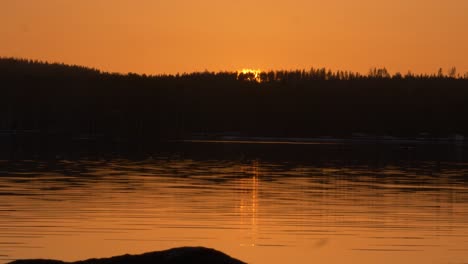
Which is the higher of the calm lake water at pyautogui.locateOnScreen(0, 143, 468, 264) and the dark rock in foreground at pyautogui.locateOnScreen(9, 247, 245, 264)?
the dark rock in foreground at pyautogui.locateOnScreen(9, 247, 245, 264)

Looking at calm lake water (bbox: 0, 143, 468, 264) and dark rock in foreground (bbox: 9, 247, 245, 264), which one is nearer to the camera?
dark rock in foreground (bbox: 9, 247, 245, 264)

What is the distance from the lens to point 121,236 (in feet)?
98.5

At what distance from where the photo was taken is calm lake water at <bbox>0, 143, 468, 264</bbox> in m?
27.8

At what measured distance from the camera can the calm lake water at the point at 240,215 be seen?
91.4 feet

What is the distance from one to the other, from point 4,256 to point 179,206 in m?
15.1

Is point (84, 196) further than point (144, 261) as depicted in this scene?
Yes

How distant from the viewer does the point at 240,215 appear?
3716cm

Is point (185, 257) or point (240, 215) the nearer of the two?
point (185, 257)

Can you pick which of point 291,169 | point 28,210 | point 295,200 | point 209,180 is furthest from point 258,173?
point 28,210

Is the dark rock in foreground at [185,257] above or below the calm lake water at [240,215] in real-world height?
above

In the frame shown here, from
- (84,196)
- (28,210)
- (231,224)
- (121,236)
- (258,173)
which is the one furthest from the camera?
(258,173)

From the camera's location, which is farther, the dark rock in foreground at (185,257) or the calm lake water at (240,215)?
the calm lake water at (240,215)

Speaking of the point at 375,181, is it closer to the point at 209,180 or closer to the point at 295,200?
the point at 209,180

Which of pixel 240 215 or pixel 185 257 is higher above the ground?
pixel 185 257
